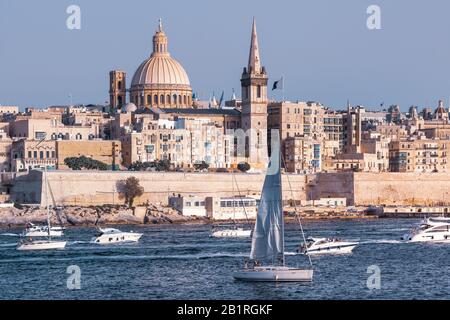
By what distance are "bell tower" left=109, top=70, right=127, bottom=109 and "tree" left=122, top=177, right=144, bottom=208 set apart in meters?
26.6

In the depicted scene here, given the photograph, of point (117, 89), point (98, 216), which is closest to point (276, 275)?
point (98, 216)

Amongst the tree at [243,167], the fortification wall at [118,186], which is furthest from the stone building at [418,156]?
the fortification wall at [118,186]

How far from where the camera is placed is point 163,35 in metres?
87.2

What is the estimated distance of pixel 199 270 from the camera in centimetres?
3044

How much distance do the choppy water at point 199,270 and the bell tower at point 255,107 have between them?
106 ft

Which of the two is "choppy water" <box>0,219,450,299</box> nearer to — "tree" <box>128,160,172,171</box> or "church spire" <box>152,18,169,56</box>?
"tree" <box>128,160,172,171</box>

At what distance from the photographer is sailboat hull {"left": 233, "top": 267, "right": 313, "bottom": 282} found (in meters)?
26.4

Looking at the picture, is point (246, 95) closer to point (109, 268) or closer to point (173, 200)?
point (173, 200)

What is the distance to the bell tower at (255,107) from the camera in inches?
3056

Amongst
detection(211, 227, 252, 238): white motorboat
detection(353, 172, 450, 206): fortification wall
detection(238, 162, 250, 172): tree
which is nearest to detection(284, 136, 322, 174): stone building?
detection(238, 162, 250, 172): tree

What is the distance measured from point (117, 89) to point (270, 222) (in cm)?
6397

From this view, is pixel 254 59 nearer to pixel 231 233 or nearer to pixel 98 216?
pixel 98 216

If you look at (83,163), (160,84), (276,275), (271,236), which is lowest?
(276,275)
